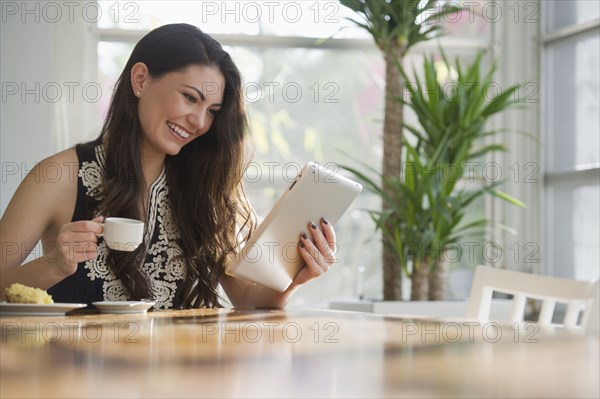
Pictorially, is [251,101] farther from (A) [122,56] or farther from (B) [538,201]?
(B) [538,201]

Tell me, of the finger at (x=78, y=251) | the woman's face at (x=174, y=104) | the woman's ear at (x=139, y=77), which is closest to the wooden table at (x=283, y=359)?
the finger at (x=78, y=251)

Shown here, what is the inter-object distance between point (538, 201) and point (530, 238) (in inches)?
8.2

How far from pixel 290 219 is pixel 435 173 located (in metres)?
2.26

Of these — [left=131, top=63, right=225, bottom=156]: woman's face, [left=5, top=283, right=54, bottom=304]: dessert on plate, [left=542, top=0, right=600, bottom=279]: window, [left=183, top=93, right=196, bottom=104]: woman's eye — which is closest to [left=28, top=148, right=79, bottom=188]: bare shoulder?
[left=131, top=63, right=225, bottom=156]: woman's face

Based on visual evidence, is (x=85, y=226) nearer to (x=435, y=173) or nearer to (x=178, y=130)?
(x=178, y=130)

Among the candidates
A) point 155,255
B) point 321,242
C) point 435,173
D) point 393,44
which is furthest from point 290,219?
point 393,44

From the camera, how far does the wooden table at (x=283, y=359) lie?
857mm

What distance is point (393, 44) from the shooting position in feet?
13.8

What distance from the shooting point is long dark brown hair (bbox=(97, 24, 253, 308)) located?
2318 millimetres

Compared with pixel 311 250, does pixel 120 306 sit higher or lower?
lower

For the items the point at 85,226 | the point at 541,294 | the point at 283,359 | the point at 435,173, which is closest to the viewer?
the point at 283,359

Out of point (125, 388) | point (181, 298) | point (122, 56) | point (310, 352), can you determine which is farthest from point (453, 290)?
point (125, 388)

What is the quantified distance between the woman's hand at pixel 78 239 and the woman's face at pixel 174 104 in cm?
57

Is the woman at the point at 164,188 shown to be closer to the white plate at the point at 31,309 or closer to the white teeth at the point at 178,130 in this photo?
the white teeth at the point at 178,130
